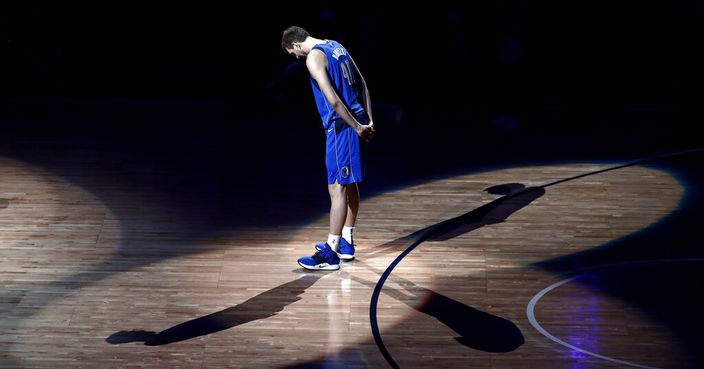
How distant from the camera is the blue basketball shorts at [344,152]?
6.31 meters

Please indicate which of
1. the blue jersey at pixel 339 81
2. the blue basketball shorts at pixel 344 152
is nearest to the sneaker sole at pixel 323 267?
the blue basketball shorts at pixel 344 152

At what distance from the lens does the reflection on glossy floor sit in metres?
5.43

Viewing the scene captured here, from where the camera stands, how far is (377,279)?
20.9 ft

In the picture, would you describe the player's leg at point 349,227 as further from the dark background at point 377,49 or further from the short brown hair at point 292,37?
the dark background at point 377,49

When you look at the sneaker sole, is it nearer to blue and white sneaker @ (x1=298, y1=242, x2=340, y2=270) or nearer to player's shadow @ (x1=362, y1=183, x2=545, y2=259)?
blue and white sneaker @ (x1=298, y1=242, x2=340, y2=270)

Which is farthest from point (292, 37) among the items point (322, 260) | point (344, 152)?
point (322, 260)

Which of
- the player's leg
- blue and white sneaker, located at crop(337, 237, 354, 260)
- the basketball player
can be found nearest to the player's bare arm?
the basketball player

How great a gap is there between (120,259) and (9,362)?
1491mm

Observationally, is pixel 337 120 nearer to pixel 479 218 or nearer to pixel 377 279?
pixel 377 279

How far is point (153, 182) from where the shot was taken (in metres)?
8.29

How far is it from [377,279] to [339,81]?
127 centimetres

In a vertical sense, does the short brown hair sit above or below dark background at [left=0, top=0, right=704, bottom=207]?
above

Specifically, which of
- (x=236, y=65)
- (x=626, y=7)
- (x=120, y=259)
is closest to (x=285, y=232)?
(x=120, y=259)

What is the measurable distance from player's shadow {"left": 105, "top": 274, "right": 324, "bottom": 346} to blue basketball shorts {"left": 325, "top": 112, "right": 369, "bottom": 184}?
690mm
